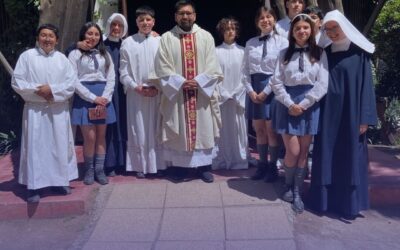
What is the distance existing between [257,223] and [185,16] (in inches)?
88.5

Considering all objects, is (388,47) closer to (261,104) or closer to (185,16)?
(261,104)

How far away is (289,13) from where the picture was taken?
21.8ft

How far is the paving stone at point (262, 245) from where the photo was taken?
5113 mm

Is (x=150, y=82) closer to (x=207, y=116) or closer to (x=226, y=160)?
(x=207, y=116)

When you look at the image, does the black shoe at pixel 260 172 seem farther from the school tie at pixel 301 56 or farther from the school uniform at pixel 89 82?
the school uniform at pixel 89 82

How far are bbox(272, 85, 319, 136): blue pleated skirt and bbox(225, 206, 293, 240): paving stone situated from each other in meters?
0.77

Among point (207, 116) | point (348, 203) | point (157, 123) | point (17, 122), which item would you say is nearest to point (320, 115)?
point (348, 203)

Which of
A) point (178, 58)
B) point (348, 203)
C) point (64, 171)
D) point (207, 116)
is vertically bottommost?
point (348, 203)

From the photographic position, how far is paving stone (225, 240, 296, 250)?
511 cm

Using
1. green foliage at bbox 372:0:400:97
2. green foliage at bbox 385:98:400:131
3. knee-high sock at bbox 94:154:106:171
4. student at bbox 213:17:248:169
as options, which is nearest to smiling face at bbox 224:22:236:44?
student at bbox 213:17:248:169

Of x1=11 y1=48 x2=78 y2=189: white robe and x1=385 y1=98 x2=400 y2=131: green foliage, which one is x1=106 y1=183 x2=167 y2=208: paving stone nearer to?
x1=11 y1=48 x2=78 y2=189: white robe

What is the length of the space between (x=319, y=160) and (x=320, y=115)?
0.42 metres

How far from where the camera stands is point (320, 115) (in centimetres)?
568

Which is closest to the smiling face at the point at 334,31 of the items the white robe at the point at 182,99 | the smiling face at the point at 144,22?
the white robe at the point at 182,99
